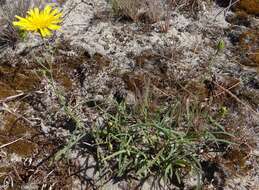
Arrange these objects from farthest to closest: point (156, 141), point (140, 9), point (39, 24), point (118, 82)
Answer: point (140, 9) → point (118, 82) → point (156, 141) → point (39, 24)

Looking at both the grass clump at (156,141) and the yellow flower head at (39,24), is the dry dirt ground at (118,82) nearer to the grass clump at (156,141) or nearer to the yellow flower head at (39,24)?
the grass clump at (156,141)

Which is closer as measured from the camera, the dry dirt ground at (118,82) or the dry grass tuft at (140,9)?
the dry dirt ground at (118,82)

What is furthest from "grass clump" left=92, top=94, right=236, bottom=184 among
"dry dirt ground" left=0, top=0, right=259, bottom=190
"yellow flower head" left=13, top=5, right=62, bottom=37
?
"yellow flower head" left=13, top=5, right=62, bottom=37

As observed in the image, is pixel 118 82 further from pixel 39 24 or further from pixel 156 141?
pixel 39 24

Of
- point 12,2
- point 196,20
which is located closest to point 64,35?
point 12,2

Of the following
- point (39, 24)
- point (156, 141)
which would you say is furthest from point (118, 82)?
point (39, 24)

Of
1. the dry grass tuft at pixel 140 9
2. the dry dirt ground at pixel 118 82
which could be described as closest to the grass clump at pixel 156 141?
the dry dirt ground at pixel 118 82

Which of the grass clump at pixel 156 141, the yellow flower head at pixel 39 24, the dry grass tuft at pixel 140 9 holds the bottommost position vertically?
the grass clump at pixel 156 141
